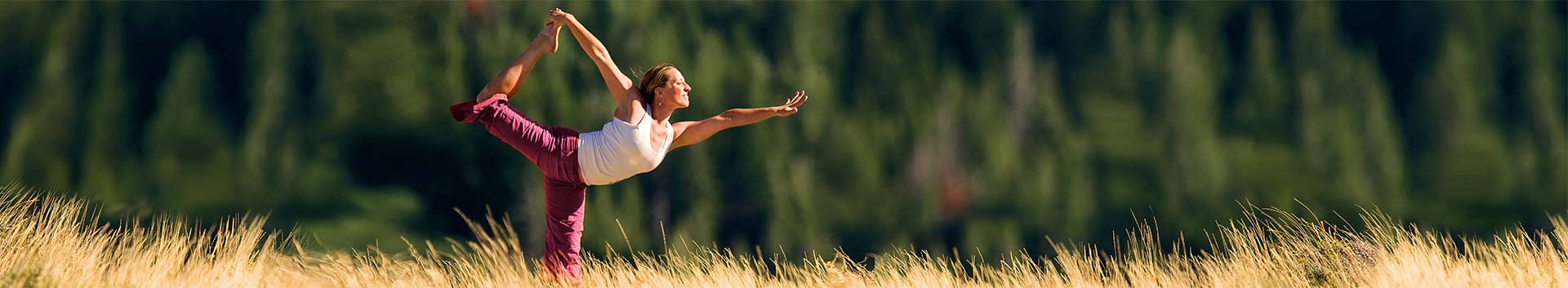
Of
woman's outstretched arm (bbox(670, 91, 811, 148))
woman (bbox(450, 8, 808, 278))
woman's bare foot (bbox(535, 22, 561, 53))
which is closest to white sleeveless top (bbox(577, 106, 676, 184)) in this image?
woman (bbox(450, 8, 808, 278))

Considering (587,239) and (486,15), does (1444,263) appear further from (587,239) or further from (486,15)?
(486,15)

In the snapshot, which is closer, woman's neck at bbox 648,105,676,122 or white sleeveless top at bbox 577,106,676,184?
white sleeveless top at bbox 577,106,676,184

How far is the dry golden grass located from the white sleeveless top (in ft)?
0.95

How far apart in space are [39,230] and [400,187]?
535 centimetres

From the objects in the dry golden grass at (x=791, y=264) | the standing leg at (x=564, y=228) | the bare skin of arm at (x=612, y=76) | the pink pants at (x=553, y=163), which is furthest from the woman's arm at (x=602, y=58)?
the dry golden grass at (x=791, y=264)

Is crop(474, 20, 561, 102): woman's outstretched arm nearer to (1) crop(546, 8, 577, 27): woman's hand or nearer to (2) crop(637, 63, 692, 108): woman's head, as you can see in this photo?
(1) crop(546, 8, 577, 27): woman's hand

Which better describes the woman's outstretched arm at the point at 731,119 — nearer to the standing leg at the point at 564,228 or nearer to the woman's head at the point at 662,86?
the woman's head at the point at 662,86

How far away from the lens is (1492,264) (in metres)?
4.47

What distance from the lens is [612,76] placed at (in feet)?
13.5

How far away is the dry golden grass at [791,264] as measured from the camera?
4.30 meters

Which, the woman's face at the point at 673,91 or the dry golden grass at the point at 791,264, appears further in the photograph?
the dry golden grass at the point at 791,264

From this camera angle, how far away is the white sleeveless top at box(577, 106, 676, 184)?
4.10 metres

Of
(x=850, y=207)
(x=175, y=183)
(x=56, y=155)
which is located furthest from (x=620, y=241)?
(x=56, y=155)

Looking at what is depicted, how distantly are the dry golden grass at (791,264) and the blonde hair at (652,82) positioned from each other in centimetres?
46
